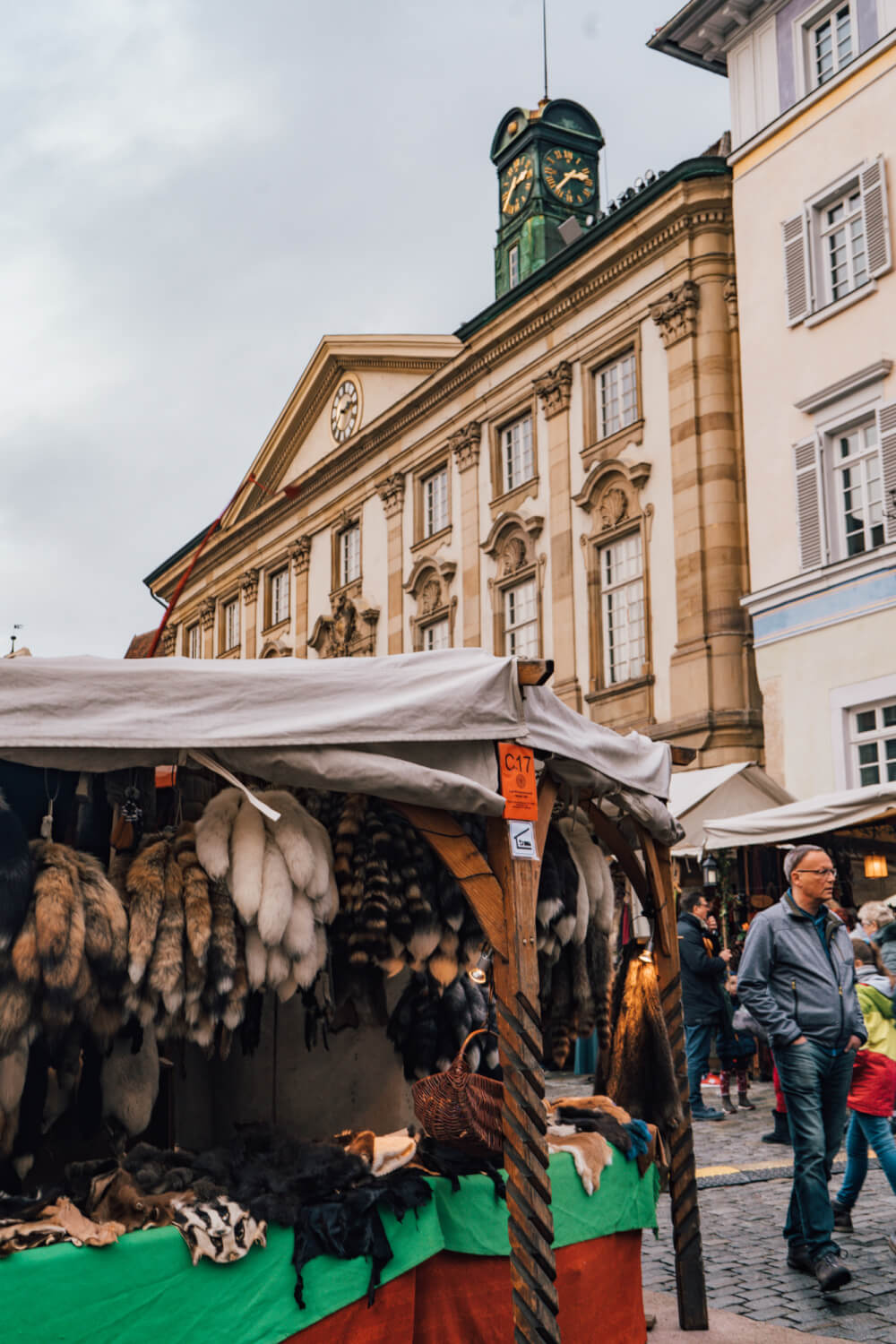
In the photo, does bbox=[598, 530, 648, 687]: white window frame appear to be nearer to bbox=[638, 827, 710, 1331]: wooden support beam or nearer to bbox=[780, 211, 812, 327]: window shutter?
bbox=[780, 211, 812, 327]: window shutter

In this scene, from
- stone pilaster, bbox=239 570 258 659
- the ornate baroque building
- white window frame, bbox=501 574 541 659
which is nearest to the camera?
the ornate baroque building

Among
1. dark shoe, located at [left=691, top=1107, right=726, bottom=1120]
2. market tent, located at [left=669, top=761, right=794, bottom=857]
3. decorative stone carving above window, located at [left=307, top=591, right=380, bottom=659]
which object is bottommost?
dark shoe, located at [left=691, top=1107, right=726, bottom=1120]

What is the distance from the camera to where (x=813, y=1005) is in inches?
258

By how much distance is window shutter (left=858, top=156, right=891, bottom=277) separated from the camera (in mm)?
17000

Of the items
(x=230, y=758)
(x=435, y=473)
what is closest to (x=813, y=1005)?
(x=230, y=758)

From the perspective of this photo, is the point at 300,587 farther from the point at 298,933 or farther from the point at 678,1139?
the point at 298,933

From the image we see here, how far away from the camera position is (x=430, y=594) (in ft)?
85.7

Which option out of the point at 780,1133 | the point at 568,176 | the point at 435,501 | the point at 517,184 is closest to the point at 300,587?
the point at 435,501

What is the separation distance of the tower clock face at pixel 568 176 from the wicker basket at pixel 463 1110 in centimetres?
2690

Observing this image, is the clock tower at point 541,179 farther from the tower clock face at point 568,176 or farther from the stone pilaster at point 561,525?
the stone pilaster at point 561,525

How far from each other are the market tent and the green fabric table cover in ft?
36.1

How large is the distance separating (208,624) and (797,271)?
22338 millimetres

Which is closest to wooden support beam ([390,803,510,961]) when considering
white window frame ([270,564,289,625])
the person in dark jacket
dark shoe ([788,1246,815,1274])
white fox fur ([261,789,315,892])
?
white fox fur ([261,789,315,892])

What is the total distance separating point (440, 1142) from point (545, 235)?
26.0 m
